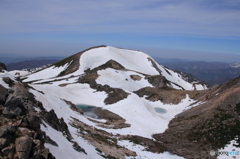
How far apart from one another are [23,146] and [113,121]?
110 ft

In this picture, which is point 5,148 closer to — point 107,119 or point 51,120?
point 51,120

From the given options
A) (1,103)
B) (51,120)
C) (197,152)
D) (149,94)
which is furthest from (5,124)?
(149,94)

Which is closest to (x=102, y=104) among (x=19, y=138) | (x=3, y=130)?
(x=19, y=138)

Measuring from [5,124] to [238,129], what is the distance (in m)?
37.6

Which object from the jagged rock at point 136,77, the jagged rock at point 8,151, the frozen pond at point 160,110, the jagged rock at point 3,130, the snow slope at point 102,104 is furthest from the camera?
the jagged rock at point 136,77

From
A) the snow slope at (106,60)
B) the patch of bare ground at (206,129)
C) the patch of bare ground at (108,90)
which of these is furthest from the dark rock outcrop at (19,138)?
the snow slope at (106,60)

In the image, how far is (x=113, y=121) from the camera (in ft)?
147

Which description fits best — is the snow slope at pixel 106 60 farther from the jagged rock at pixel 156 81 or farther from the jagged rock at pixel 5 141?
the jagged rock at pixel 5 141

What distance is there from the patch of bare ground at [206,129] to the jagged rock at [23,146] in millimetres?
24788

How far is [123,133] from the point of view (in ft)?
118

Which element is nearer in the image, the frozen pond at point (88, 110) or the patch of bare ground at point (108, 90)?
the frozen pond at point (88, 110)

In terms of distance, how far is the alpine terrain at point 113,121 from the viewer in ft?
48.3

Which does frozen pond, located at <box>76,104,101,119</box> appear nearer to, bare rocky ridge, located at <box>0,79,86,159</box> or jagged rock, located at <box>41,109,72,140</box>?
jagged rock, located at <box>41,109,72,140</box>

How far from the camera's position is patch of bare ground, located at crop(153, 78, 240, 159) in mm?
30406
